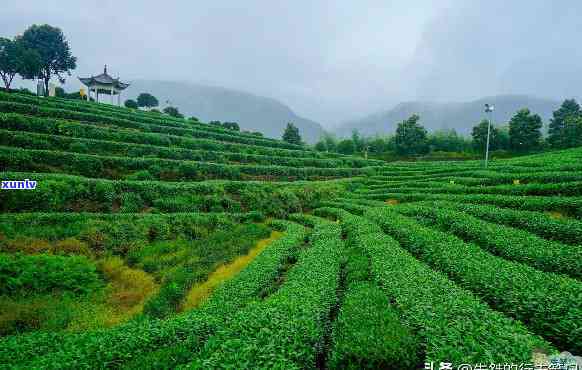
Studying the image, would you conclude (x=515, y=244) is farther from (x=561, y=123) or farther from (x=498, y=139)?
(x=561, y=123)

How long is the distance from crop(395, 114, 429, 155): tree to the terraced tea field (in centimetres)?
4232

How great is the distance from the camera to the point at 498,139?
206 feet

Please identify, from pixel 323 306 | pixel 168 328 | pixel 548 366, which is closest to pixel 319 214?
pixel 323 306

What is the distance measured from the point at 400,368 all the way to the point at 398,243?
9.15 metres

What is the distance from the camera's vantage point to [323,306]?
27.9 ft

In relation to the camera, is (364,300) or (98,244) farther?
(98,244)

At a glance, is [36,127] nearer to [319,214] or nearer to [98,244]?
[98,244]

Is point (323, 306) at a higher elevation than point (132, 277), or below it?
higher

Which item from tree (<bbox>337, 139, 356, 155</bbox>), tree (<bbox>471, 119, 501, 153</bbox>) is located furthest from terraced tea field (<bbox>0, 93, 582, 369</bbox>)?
tree (<bbox>337, 139, 356, 155</bbox>)

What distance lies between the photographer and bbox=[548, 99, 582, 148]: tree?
57.5 m

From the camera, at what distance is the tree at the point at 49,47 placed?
189ft

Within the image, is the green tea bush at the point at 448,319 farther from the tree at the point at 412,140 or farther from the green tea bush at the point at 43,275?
the tree at the point at 412,140

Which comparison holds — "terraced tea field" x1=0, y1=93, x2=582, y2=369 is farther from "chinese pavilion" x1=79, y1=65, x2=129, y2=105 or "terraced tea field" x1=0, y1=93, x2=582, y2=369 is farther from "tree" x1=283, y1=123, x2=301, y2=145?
"tree" x1=283, y1=123, x2=301, y2=145

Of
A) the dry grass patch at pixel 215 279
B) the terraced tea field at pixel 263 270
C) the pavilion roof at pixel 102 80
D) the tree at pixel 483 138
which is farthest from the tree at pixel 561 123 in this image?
the pavilion roof at pixel 102 80
